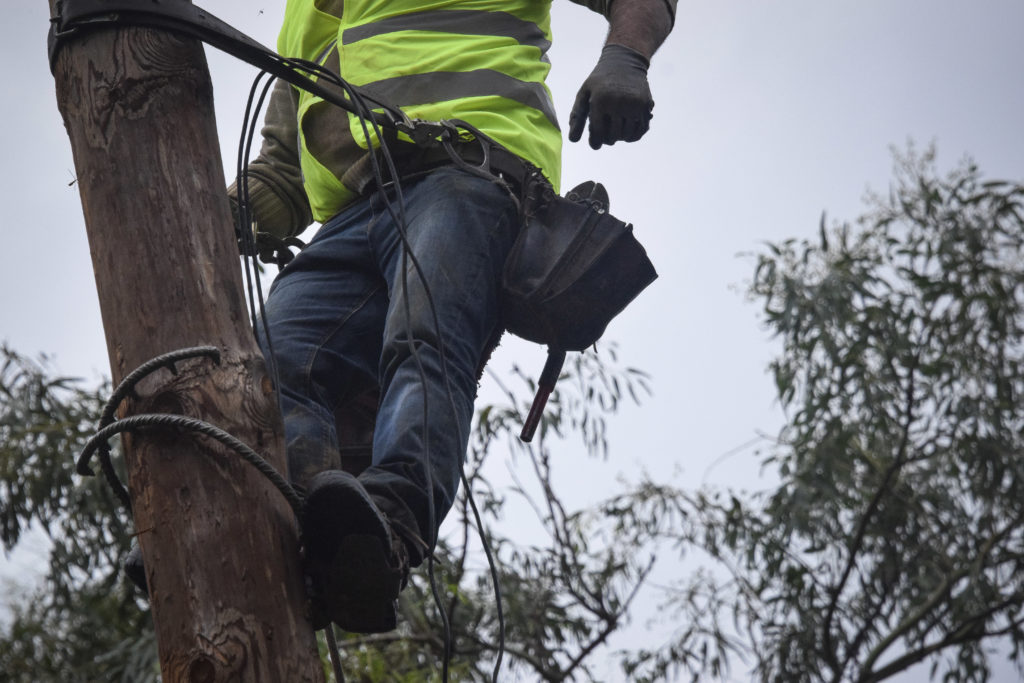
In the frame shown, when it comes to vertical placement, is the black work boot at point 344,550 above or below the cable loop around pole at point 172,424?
below

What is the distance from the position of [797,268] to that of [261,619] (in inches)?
232

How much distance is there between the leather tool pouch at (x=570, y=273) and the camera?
228 cm

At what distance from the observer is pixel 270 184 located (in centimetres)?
281

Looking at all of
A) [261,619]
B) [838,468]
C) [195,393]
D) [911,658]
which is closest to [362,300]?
[195,393]

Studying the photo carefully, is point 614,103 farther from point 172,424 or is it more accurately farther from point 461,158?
point 172,424

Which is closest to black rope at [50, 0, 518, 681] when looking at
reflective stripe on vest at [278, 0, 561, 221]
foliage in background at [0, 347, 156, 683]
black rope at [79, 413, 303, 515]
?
black rope at [79, 413, 303, 515]

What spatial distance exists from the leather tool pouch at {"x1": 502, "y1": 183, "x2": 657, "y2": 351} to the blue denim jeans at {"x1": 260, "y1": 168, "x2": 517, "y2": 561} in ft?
0.13

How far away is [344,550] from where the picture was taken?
166 centimetres

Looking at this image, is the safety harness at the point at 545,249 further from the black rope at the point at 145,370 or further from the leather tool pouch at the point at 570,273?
the black rope at the point at 145,370

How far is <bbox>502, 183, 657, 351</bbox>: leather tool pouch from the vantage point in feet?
7.49

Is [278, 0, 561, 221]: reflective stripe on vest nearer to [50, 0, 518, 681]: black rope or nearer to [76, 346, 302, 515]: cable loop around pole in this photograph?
[50, 0, 518, 681]: black rope

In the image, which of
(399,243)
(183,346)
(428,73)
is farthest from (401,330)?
(428,73)

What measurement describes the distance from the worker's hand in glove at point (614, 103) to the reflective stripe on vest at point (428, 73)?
0.10m

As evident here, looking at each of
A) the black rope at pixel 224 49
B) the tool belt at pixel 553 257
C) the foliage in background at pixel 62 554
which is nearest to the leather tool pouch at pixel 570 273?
→ the tool belt at pixel 553 257
